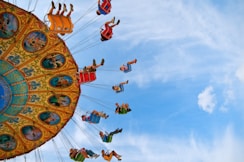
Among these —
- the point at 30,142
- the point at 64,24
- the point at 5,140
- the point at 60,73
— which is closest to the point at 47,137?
the point at 30,142

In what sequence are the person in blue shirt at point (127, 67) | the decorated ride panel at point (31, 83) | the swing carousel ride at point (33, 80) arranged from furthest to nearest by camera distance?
the person in blue shirt at point (127, 67), the decorated ride panel at point (31, 83), the swing carousel ride at point (33, 80)

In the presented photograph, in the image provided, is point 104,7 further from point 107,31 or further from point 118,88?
point 118,88

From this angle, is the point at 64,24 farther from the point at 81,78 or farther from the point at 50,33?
the point at 81,78

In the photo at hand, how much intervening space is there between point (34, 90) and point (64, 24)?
13.8 ft

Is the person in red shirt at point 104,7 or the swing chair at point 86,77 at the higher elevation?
the person in red shirt at point 104,7

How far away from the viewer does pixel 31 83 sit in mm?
16906

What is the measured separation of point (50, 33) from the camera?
15703 mm

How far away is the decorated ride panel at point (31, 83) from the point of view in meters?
15.5

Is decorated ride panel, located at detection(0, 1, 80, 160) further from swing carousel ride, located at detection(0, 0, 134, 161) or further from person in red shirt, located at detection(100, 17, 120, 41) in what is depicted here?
person in red shirt, located at detection(100, 17, 120, 41)

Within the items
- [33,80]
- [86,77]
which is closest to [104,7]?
[86,77]

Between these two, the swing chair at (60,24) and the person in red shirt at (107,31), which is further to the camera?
the person in red shirt at (107,31)

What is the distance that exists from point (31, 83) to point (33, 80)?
0.62ft

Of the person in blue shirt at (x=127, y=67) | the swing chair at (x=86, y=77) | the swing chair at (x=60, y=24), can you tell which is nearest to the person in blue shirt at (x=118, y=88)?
the person in blue shirt at (x=127, y=67)

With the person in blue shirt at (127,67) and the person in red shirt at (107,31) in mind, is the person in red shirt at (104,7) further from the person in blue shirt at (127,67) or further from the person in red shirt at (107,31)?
the person in blue shirt at (127,67)
